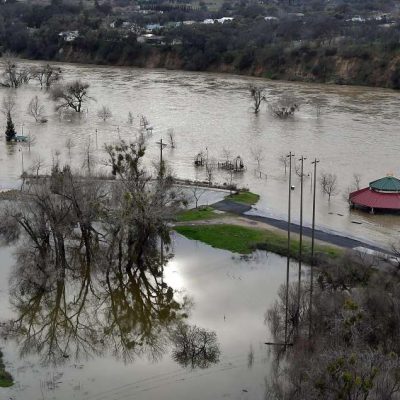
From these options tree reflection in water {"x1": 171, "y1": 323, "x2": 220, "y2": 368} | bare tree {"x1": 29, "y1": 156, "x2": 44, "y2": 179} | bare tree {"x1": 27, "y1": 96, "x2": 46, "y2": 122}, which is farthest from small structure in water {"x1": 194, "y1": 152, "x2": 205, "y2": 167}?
tree reflection in water {"x1": 171, "y1": 323, "x2": 220, "y2": 368}

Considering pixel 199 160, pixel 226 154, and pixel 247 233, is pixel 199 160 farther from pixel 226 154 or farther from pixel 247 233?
pixel 247 233

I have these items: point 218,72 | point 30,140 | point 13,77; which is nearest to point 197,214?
point 30,140

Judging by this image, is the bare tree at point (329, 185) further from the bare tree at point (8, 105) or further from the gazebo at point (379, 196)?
the bare tree at point (8, 105)

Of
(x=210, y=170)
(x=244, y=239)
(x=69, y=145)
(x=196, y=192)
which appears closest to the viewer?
(x=244, y=239)

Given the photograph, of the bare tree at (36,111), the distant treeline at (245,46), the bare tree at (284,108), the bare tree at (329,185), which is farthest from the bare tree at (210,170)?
the distant treeline at (245,46)

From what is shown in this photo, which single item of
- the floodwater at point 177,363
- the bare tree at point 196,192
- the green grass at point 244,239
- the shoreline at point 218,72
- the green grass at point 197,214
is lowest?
the floodwater at point 177,363

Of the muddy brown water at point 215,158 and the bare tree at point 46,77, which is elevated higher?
the bare tree at point 46,77

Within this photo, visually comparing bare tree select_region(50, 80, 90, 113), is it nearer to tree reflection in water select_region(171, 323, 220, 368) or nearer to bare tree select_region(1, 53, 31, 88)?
A: bare tree select_region(1, 53, 31, 88)
